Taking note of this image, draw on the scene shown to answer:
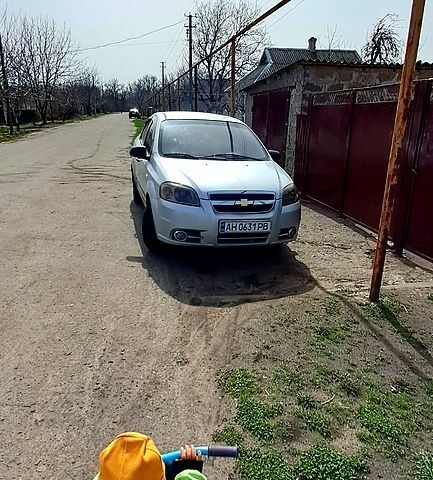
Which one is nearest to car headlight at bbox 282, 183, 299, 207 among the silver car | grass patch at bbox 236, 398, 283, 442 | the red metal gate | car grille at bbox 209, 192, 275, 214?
the silver car

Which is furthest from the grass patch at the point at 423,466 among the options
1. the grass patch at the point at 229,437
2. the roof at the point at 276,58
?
the roof at the point at 276,58

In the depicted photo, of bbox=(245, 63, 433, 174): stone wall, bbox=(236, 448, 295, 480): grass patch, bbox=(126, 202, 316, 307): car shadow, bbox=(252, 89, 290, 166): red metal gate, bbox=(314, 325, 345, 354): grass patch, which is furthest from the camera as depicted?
bbox=(252, 89, 290, 166): red metal gate

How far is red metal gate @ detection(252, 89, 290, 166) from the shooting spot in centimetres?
927

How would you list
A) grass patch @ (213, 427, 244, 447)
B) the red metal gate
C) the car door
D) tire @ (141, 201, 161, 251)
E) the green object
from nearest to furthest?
1. the green object
2. grass patch @ (213, 427, 244, 447)
3. tire @ (141, 201, 161, 251)
4. the car door
5. the red metal gate

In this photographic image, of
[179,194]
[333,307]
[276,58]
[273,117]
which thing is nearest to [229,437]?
[333,307]

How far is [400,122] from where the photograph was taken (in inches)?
130

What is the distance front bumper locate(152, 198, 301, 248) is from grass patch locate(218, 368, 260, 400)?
166 centimetres

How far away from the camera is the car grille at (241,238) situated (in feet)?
13.7

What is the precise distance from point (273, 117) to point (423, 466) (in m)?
8.91

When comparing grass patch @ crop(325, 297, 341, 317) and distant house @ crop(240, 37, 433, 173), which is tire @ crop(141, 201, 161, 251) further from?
distant house @ crop(240, 37, 433, 173)

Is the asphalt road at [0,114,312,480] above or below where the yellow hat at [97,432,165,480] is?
below

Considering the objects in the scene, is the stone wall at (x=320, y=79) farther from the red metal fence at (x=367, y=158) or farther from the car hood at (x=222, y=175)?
the car hood at (x=222, y=175)

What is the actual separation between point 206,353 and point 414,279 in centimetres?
262

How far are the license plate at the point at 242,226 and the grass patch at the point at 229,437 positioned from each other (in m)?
2.20
